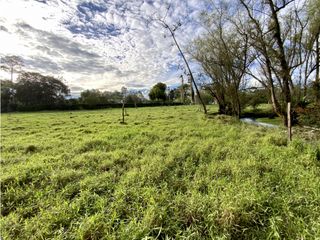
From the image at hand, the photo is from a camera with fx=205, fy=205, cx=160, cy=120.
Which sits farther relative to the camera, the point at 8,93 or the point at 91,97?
the point at 91,97

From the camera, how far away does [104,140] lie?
7.71 meters

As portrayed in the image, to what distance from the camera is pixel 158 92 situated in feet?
193

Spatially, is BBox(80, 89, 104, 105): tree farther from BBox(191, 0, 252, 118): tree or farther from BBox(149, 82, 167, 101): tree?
BBox(191, 0, 252, 118): tree

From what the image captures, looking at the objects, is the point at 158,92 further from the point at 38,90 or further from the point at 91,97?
the point at 38,90

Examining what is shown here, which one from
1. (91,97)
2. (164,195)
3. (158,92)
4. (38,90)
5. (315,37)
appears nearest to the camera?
(164,195)

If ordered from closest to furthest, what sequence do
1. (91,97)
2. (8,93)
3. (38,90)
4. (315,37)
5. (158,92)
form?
(315,37), (8,93), (38,90), (91,97), (158,92)

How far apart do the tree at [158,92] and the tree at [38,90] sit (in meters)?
23.5

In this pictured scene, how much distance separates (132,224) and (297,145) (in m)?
5.65

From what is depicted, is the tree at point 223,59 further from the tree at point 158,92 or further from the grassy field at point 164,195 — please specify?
the tree at point 158,92

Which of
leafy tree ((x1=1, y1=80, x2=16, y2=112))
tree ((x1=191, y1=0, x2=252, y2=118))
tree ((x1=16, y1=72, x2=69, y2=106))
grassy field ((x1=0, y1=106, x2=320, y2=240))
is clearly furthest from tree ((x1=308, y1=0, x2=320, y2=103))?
tree ((x1=16, y1=72, x2=69, y2=106))

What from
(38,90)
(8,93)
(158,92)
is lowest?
(8,93)

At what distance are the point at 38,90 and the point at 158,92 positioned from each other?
1181 inches

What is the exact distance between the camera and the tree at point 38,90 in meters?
37.9

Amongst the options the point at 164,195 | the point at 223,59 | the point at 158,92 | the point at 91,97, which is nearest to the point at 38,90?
the point at 91,97
